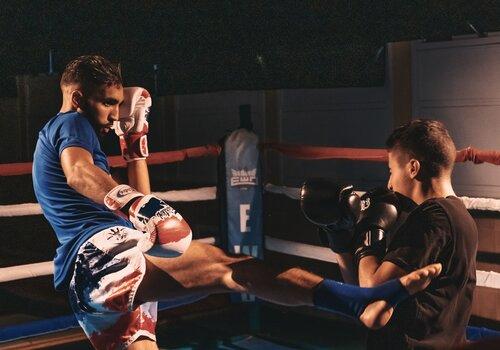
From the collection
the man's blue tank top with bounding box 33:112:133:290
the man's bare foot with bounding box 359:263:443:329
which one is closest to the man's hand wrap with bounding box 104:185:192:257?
the man's blue tank top with bounding box 33:112:133:290

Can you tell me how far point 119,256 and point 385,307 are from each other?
77 cm

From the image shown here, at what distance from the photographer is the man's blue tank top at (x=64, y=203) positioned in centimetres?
247

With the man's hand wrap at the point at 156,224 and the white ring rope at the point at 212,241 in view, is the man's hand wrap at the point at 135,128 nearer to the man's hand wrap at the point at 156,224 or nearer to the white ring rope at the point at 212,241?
the man's hand wrap at the point at 156,224

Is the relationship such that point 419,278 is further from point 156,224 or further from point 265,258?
point 265,258

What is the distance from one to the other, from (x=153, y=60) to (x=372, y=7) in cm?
377

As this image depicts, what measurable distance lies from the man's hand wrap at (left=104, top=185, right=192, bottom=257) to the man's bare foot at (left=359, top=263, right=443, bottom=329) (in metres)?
0.51

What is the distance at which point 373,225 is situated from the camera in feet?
7.93

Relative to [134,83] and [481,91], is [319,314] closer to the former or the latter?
[481,91]

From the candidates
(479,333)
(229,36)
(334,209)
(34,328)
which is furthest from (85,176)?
(229,36)

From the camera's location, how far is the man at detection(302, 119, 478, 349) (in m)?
2.31

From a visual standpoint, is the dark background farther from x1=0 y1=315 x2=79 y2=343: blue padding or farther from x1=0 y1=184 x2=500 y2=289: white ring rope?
x1=0 y1=315 x2=79 y2=343: blue padding

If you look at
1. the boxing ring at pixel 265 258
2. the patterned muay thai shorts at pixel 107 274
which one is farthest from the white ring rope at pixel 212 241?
the patterned muay thai shorts at pixel 107 274

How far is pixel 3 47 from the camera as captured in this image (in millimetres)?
11500

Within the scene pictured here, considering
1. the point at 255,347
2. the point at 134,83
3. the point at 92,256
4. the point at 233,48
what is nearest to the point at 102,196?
the point at 92,256
